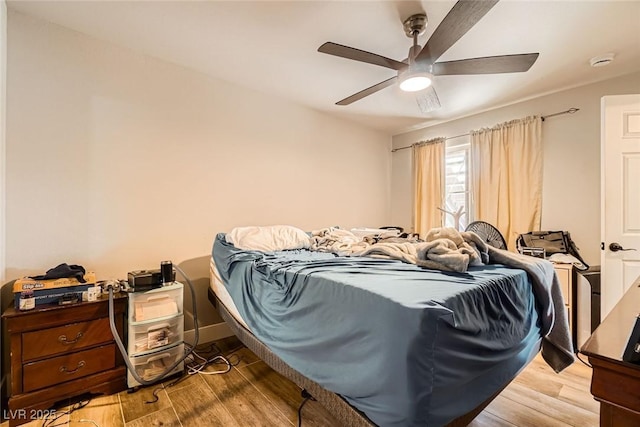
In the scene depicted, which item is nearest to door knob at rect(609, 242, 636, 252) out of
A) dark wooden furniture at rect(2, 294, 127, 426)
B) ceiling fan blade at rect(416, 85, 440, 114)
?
ceiling fan blade at rect(416, 85, 440, 114)

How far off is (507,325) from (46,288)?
2.52 metres

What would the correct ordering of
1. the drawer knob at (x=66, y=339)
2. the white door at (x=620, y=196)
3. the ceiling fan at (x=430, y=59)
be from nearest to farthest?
the ceiling fan at (x=430, y=59) < the drawer knob at (x=66, y=339) < the white door at (x=620, y=196)

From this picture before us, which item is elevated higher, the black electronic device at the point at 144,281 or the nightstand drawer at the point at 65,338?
the black electronic device at the point at 144,281

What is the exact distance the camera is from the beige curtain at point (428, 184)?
12.7ft

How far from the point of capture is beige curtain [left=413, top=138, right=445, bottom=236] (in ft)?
12.7

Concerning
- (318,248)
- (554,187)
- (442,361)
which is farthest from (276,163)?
(554,187)

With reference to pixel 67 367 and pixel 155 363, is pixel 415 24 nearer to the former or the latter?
pixel 155 363

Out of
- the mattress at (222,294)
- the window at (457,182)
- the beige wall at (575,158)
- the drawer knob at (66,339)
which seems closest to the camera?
the drawer knob at (66,339)

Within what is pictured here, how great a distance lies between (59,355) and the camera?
5.57ft

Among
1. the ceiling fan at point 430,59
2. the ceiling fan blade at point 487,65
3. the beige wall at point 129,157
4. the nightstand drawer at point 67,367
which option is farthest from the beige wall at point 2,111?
the ceiling fan blade at point 487,65

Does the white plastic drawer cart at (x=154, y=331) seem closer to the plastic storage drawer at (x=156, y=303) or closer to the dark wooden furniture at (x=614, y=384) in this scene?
the plastic storage drawer at (x=156, y=303)

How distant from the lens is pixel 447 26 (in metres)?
1.51

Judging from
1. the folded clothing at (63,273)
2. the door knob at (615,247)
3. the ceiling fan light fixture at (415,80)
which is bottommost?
the folded clothing at (63,273)

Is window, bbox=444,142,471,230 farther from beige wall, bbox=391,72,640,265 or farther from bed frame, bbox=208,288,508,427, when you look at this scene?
bed frame, bbox=208,288,508,427
